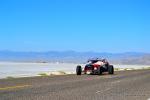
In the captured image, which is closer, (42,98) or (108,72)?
(42,98)

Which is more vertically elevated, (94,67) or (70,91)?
(94,67)

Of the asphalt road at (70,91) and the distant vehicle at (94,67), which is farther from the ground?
the distant vehicle at (94,67)

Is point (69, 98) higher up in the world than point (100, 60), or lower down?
lower down

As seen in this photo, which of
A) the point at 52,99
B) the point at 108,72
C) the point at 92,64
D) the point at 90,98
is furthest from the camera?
the point at 108,72

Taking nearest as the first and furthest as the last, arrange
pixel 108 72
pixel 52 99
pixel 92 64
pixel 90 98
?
pixel 52 99 < pixel 90 98 < pixel 92 64 < pixel 108 72

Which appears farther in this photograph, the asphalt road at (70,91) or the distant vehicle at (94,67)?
the distant vehicle at (94,67)

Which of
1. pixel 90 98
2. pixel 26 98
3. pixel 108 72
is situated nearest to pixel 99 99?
pixel 90 98

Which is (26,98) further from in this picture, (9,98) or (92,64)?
(92,64)

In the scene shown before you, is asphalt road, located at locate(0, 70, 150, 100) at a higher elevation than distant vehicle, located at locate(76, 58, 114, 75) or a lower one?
lower

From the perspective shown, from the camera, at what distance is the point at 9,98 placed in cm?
1669

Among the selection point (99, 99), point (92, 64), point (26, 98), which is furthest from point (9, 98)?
point (92, 64)

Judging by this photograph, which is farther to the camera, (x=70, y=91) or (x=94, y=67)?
(x=94, y=67)

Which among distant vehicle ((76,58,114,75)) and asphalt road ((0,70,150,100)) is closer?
asphalt road ((0,70,150,100))

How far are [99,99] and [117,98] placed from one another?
1022mm
